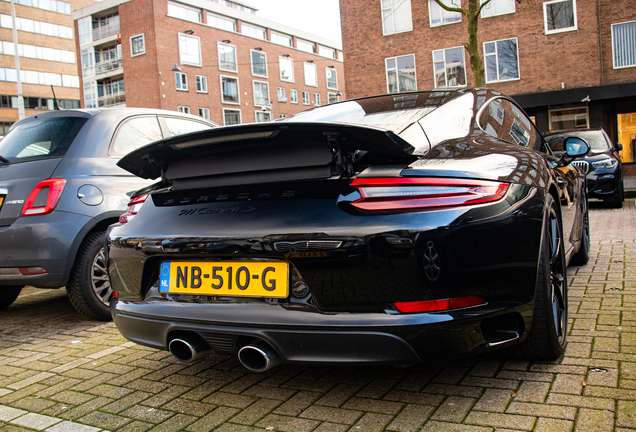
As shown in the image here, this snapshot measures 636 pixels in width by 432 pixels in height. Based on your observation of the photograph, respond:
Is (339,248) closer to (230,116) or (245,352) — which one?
(245,352)

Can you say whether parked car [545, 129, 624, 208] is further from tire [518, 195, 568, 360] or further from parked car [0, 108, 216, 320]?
parked car [0, 108, 216, 320]

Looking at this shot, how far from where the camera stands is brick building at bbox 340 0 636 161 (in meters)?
22.7

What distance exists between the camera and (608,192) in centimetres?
1081

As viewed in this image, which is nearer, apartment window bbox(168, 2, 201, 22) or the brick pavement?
the brick pavement

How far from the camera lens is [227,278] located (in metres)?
2.23

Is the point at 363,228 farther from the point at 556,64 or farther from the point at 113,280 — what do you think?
the point at 556,64

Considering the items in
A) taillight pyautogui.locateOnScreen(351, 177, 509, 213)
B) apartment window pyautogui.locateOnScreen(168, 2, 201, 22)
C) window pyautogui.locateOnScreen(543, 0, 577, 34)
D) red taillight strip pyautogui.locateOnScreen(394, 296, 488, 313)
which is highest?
apartment window pyautogui.locateOnScreen(168, 2, 201, 22)

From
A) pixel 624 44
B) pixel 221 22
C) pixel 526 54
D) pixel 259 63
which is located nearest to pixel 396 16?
pixel 526 54

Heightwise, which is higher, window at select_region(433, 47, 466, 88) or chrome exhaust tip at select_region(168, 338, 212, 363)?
window at select_region(433, 47, 466, 88)

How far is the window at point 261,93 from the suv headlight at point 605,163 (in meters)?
49.4

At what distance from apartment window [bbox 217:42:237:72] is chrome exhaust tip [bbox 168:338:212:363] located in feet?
176

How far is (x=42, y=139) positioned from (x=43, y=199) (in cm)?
72

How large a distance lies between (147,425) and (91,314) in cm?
225

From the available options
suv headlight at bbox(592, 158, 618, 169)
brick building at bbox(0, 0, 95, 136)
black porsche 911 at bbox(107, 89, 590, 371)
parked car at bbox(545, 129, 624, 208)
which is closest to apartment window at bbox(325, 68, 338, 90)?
brick building at bbox(0, 0, 95, 136)
